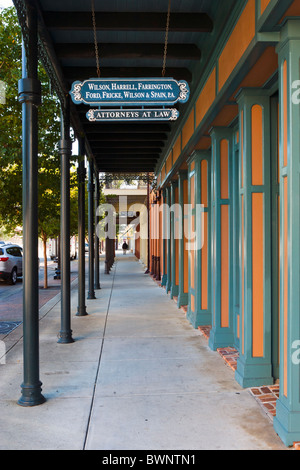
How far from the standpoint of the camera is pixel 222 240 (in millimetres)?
6762

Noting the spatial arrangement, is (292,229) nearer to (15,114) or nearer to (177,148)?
(15,114)

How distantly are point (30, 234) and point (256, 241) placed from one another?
2.52 m

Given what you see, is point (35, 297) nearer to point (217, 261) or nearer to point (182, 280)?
point (217, 261)

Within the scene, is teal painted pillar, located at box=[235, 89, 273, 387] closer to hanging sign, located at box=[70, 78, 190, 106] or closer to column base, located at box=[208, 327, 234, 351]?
hanging sign, located at box=[70, 78, 190, 106]

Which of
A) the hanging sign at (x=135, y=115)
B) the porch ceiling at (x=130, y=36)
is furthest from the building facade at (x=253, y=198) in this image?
the hanging sign at (x=135, y=115)

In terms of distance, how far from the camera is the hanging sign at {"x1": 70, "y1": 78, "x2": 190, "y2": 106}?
5414 millimetres

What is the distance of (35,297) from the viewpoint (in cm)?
475

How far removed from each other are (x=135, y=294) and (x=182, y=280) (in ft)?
10.6

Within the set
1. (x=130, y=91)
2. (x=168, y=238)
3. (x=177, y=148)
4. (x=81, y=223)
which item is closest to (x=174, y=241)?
(x=168, y=238)

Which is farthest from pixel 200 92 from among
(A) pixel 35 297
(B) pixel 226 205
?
(A) pixel 35 297

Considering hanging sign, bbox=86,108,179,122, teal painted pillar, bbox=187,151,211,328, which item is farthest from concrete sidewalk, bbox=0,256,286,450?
hanging sign, bbox=86,108,179,122

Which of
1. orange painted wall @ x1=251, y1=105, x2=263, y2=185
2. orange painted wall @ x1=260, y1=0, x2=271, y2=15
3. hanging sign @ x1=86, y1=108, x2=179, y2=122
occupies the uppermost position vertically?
orange painted wall @ x1=260, y1=0, x2=271, y2=15

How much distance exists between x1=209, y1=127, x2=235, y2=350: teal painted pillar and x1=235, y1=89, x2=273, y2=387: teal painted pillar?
5.00ft

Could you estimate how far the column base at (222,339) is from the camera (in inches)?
263
